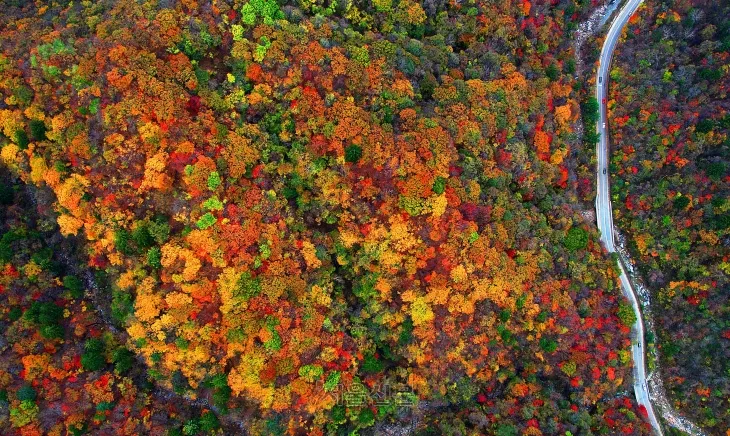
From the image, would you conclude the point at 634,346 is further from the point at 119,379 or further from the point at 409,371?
the point at 119,379

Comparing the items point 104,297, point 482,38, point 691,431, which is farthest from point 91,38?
point 691,431

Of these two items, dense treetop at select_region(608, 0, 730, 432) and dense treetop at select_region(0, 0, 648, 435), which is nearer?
dense treetop at select_region(0, 0, 648, 435)

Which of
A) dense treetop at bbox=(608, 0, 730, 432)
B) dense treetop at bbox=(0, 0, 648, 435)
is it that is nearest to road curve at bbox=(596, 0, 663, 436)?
dense treetop at bbox=(608, 0, 730, 432)

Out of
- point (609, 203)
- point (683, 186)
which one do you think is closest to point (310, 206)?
point (609, 203)

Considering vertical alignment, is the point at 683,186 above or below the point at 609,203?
above

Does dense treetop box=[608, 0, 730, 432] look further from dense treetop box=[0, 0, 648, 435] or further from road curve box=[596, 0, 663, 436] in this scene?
dense treetop box=[0, 0, 648, 435]

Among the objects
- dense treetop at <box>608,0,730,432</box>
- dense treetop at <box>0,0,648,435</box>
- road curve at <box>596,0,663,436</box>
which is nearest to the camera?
dense treetop at <box>0,0,648,435</box>

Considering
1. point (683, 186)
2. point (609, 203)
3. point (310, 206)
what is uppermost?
point (683, 186)

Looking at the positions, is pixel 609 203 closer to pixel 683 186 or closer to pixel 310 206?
pixel 683 186
